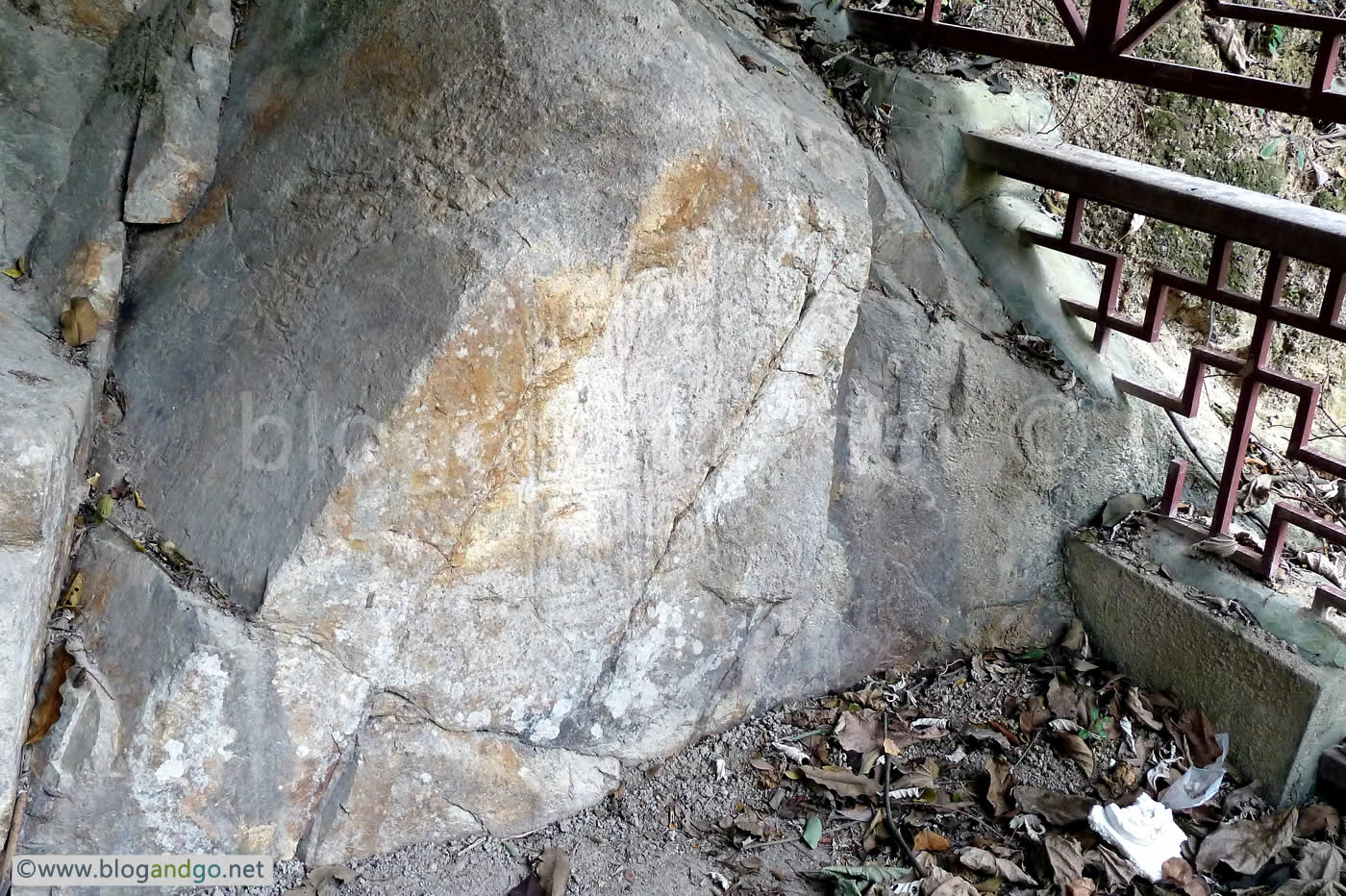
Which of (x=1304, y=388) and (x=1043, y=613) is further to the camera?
(x=1043, y=613)

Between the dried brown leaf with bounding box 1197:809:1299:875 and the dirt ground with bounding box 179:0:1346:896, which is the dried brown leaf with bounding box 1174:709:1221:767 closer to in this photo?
Result: the dirt ground with bounding box 179:0:1346:896

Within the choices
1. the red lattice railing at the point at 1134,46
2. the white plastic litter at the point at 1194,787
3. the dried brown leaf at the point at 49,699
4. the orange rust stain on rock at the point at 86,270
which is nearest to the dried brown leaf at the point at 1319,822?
the white plastic litter at the point at 1194,787

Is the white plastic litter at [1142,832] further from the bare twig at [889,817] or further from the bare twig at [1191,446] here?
the bare twig at [1191,446]

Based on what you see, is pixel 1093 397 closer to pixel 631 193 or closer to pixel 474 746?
pixel 631 193

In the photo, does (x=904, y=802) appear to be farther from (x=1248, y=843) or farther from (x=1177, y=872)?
(x=1248, y=843)

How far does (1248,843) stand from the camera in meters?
2.61

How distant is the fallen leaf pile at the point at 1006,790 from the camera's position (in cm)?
253

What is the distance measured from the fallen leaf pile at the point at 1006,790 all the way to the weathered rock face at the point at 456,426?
32cm

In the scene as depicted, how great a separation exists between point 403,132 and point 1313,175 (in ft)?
10.5

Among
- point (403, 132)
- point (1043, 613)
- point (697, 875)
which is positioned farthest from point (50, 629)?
point (1043, 613)

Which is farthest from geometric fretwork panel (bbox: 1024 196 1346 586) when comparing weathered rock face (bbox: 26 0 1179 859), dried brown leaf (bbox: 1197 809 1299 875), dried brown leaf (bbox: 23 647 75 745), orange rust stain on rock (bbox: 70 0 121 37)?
dried brown leaf (bbox: 23 647 75 745)

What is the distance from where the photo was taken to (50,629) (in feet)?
7.52

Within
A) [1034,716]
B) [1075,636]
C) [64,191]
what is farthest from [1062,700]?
[64,191]

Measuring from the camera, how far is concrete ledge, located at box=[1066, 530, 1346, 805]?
268 centimetres
